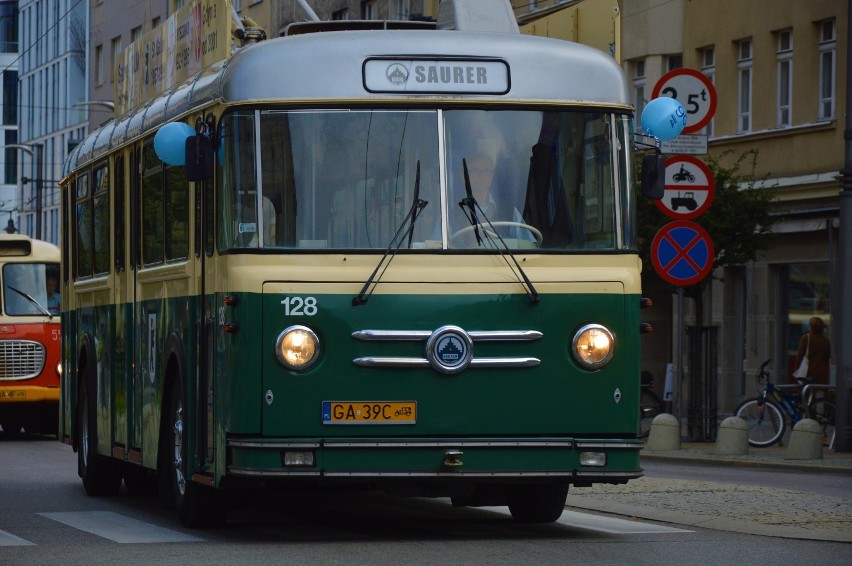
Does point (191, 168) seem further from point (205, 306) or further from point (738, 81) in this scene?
point (738, 81)

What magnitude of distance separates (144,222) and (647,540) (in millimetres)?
4650

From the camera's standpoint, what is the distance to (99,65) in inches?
3137

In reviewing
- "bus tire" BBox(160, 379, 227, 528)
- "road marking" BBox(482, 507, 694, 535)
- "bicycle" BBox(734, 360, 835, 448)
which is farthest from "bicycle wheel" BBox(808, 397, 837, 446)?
"bus tire" BBox(160, 379, 227, 528)

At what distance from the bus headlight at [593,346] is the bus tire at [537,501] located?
157 centimetres

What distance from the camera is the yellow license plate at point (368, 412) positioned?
39.1ft

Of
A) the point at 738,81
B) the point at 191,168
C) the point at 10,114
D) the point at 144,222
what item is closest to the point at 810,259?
the point at 738,81

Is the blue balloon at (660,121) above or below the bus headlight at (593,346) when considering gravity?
above

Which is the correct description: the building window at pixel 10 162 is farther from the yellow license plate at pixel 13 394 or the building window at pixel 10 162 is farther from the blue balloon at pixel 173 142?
the blue balloon at pixel 173 142

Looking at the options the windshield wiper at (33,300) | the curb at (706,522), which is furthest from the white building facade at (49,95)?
the curb at (706,522)

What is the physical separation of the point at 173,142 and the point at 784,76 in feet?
76.7

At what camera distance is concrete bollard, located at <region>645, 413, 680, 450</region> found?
24859mm

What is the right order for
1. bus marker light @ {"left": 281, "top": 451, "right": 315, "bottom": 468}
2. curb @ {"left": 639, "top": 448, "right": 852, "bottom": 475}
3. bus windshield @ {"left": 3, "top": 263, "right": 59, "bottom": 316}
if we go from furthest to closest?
bus windshield @ {"left": 3, "top": 263, "right": 59, "bottom": 316}, curb @ {"left": 639, "top": 448, "right": 852, "bottom": 475}, bus marker light @ {"left": 281, "top": 451, "right": 315, "bottom": 468}

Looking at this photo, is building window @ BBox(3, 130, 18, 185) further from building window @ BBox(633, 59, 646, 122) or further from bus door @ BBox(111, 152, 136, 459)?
bus door @ BBox(111, 152, 136, 459)

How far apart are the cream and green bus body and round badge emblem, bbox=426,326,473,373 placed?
0.01 m
